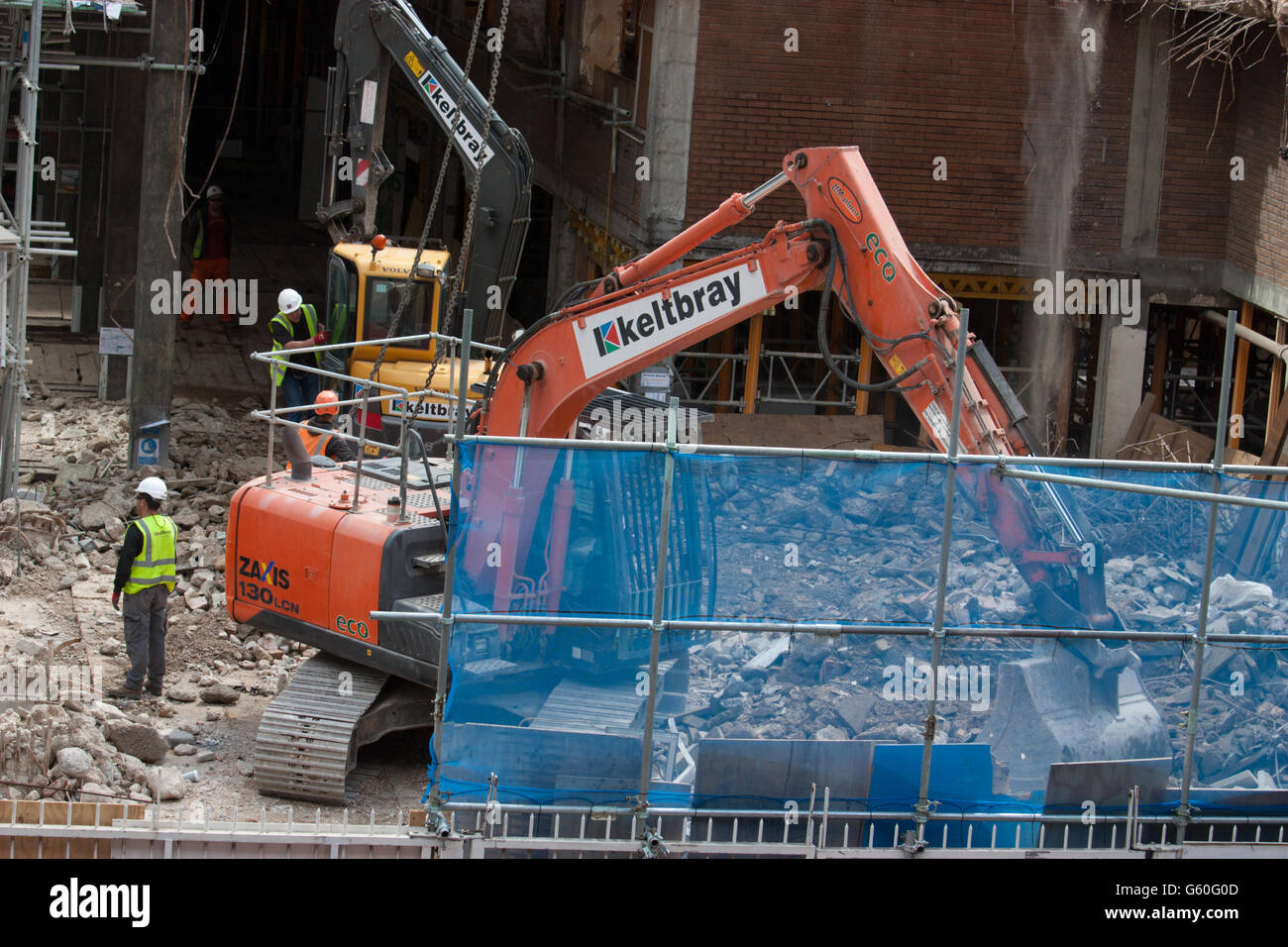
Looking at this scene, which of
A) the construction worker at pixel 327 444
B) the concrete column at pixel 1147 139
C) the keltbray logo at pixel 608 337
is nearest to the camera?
the keltbray logo at pixel 608 337

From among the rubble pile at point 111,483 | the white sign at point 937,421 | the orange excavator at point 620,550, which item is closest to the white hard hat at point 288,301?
the rubble pile at point 111,483

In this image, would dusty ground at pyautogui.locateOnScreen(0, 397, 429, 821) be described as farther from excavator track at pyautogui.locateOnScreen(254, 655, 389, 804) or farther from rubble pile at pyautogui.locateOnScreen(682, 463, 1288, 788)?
rubble pile at pyautogui.locateOnScreen(682, 463, 1288, 788)

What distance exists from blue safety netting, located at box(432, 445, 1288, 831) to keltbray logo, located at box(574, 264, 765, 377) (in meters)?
2.35

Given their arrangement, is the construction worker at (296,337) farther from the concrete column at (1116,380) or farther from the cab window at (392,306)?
the concrete column at (1116,380)

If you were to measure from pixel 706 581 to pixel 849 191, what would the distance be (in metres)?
3.20

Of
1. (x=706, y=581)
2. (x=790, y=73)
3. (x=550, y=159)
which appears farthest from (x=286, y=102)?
(x=706, y=581)

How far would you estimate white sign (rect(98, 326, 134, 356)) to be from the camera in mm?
17875

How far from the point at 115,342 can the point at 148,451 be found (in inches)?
86.7

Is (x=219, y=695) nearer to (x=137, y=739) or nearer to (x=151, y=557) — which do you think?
(x=151, y=557)

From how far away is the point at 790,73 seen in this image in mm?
17750

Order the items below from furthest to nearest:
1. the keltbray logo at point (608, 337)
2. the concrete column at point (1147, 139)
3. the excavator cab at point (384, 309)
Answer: the concrete column at point (1147, 139) → the excavator cab at point (384, 309) → the keltbray logo at point (608, 337)

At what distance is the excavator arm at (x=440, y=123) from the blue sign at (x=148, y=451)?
304 cm

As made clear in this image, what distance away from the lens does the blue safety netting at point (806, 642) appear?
324 inches

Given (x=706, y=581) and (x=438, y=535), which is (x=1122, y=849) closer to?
(x=706, y=581)
